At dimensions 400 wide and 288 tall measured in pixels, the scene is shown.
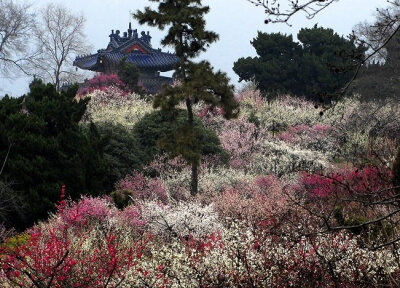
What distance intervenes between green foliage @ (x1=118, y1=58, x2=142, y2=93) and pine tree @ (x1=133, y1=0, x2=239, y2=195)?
71.2 feet

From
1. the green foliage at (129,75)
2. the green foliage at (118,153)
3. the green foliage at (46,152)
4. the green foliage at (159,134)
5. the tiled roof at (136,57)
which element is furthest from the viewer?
the tiled roof at (136,57)

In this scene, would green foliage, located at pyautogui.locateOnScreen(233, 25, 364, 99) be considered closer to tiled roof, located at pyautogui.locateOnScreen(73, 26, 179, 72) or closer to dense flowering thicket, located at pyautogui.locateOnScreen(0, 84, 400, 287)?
dense flowering thicket, located at pyautogui.locateOnScreen(0, 84, 400, 287)

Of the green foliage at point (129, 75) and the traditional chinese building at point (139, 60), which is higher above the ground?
the traditional chinese building at point (139, 60)

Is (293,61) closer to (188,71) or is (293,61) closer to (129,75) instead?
(129,75)

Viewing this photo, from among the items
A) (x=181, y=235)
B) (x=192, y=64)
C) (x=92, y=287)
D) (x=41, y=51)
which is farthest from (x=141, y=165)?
(x=41, y=51)

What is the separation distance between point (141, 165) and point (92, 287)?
11.8 meters

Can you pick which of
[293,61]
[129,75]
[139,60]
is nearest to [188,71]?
[129,75]

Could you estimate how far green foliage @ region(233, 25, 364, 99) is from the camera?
3822cm

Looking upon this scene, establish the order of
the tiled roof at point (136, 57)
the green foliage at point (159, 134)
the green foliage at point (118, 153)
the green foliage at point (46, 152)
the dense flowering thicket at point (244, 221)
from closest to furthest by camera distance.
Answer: the dense flowering thicket at point (244, 221) → the green foliage at point (46, 152) → the green foliage at point (118, 153) → the green foliage at point (159, 134) → the tiled roof at point (136, 57)

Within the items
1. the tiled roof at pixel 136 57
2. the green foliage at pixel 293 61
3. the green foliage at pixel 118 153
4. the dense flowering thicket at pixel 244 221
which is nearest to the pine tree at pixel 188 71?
the dense flowering thicket at pixel 244 221

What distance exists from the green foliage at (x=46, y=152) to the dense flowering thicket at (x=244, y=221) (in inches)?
30.6

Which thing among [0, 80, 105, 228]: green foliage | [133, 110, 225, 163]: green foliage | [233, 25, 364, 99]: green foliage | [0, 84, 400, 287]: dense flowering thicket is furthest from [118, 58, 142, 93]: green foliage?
[0, 80, 105, 228]: green foliage

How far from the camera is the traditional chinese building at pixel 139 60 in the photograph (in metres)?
45.4

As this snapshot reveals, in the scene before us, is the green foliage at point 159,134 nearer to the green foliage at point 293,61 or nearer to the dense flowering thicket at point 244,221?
the dense flowering thicket at point 244,221
